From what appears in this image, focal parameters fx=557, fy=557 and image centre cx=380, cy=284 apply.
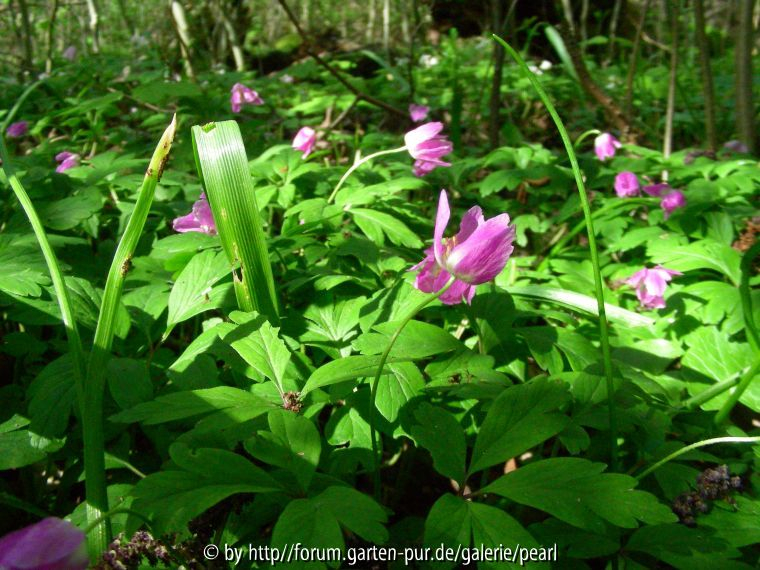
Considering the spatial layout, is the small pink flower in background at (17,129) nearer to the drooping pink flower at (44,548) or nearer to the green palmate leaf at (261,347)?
the green palmate leaf at (261,347)

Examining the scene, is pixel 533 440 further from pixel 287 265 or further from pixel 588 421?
pixel 287 265

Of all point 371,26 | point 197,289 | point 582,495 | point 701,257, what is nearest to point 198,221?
point 197,289

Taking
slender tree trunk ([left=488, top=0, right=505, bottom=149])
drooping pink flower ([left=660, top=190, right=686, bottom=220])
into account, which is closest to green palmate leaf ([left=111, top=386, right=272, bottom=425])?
drooping pink flower ([left=660, top=190, right=686, bottom=220])

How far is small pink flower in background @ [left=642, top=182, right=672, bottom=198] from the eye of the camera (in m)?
2.14

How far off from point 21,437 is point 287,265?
74cm

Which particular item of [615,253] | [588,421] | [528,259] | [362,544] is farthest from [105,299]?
[615,253]

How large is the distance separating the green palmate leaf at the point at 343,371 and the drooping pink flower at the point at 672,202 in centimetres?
147

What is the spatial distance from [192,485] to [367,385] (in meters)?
0.39

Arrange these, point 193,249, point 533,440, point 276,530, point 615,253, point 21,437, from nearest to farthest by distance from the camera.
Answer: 1. point 276,530
2. point 533,440
3. point 21,437
4. point 193,249
5. point 615,253

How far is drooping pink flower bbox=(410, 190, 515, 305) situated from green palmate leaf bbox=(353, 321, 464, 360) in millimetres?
122

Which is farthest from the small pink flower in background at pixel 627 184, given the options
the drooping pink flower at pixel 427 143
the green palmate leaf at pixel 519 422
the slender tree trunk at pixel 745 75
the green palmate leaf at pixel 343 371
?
the green palmate leaf at pixel 343 371

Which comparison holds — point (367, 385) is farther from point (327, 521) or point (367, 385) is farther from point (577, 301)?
point (577, 301)

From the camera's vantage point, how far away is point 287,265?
1540mm

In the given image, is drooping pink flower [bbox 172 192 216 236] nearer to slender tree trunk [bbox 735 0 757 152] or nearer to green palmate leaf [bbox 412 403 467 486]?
green palmate leaf [bbox 412 403 467 486]
